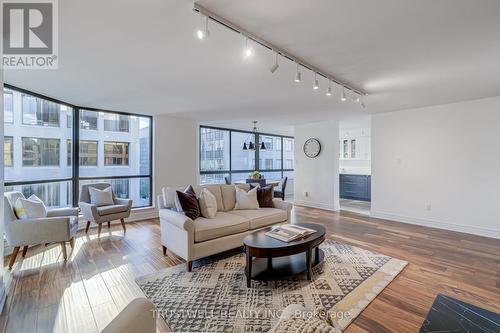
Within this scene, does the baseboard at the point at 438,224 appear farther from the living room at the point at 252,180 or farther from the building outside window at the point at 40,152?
the building outside window at the point at 40,152

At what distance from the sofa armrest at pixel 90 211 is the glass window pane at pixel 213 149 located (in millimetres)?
3259

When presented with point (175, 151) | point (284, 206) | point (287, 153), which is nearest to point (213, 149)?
point (175, 151)

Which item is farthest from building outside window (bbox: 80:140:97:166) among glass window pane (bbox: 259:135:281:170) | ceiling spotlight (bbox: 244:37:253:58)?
glass window pane (bbox: 259:135:281:170)

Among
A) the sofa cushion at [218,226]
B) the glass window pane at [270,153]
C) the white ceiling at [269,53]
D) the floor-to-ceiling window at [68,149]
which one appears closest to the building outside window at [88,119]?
the floor-to-ceiling window at [68,149]

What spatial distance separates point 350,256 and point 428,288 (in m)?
0.90

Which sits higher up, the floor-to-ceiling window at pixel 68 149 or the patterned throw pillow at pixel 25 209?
the floor-to-ceiling window at pixel 68 149

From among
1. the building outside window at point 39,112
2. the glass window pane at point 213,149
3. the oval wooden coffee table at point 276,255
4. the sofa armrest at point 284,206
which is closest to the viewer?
the oval wooden coffee table at point 276,255

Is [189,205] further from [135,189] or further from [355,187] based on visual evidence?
[355,187]

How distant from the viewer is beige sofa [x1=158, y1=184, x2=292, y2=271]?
108 inches

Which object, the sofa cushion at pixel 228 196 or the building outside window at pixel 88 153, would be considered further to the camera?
the building outside window at pixel 88 153

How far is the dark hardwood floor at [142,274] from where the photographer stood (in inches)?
77.2

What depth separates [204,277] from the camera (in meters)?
2.62

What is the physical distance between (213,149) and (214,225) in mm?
4487

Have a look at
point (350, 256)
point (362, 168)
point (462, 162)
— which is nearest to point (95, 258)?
point (350, 256)
